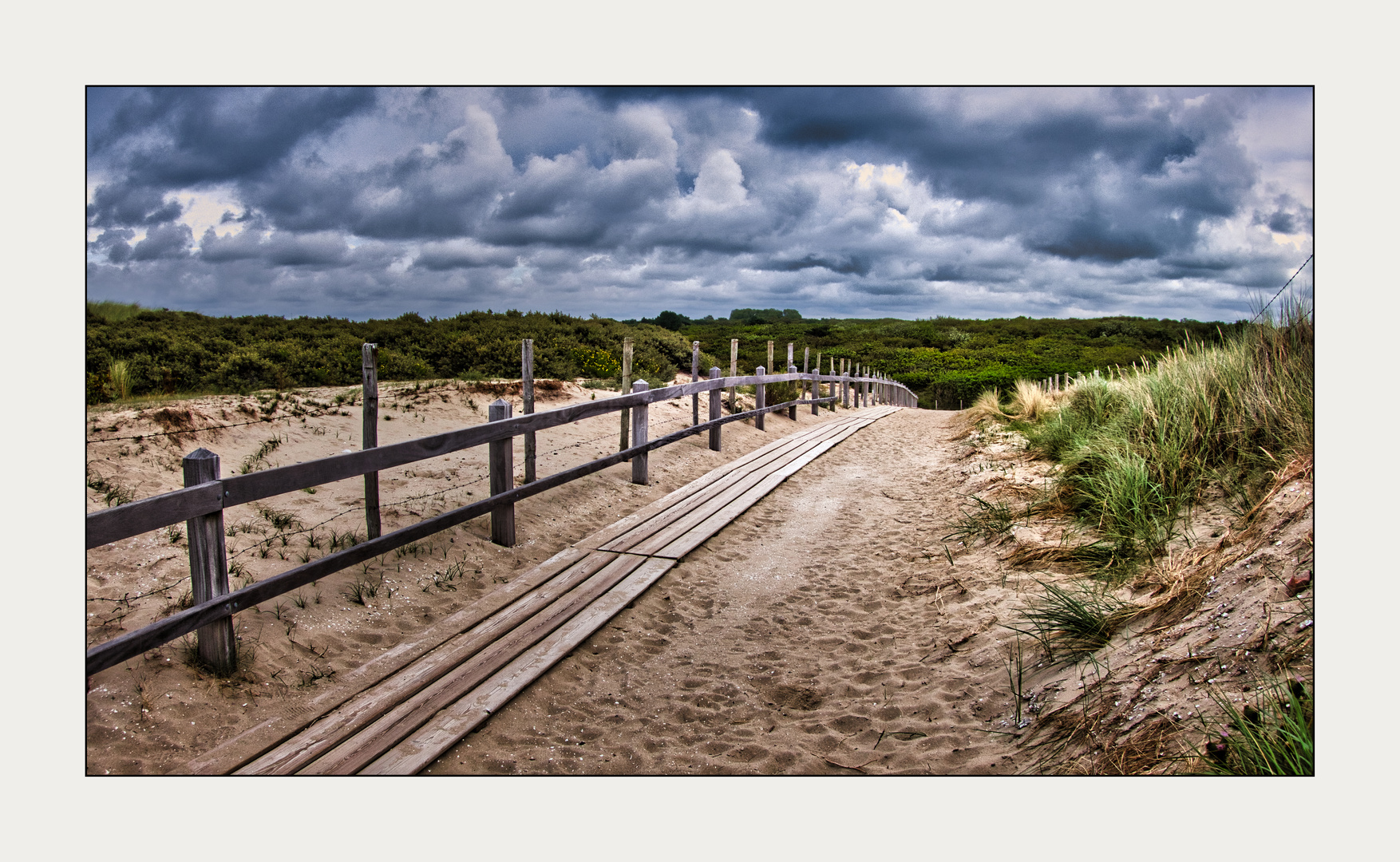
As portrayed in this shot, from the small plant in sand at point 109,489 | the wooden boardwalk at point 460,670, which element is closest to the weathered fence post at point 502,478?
the wooden boardwalk at point 460,670

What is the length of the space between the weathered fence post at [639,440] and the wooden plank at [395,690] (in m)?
3.06

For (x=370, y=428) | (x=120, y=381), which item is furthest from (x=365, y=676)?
(x=120, y=381)

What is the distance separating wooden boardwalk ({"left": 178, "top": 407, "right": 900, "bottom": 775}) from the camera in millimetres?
2434

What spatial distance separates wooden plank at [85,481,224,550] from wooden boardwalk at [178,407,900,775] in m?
0.87

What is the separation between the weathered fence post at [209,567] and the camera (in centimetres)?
278

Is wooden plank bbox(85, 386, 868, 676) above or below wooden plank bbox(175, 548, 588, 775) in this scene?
above

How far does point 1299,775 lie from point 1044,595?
184 centimetres

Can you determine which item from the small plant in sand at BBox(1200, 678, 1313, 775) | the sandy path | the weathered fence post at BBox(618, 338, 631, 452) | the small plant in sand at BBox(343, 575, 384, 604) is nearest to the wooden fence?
the small plant in sand at BBox(343, 575, 384, 604)

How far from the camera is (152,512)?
255 centimetres

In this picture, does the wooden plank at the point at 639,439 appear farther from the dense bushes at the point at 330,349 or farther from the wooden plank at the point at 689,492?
the dense bushes at the point at 330,349

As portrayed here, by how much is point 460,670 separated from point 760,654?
1.51 metres

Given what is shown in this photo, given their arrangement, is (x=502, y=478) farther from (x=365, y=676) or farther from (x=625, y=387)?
(x=625, y=387)

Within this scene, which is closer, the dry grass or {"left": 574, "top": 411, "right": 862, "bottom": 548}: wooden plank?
{"left": 574, "top": 411, "right": 862, "bottom": 548}: wooden plank

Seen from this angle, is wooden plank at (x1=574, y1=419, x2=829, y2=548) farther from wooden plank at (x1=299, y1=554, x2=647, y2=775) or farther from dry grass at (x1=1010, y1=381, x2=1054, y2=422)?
dry grass at (x1=1010, y1=381, x2=1054, y2=422)
